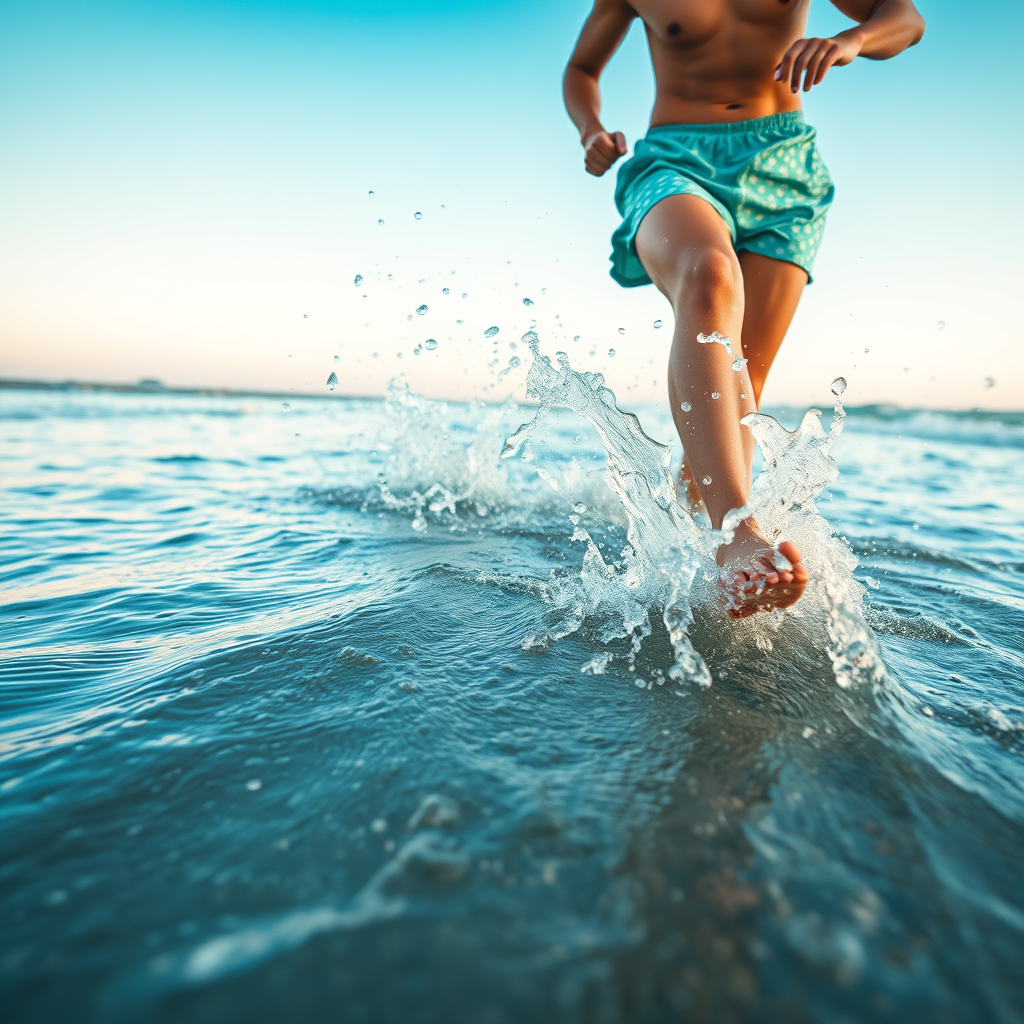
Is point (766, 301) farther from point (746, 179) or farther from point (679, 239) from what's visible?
point (679, 239)

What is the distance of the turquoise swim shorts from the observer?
5.46 feet

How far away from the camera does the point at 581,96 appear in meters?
2.04

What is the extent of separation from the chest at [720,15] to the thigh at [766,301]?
1.98ft

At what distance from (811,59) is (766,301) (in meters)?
0.63

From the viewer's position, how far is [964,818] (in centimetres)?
73

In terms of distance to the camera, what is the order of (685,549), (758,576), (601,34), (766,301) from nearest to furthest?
(758,576), (685,549), (766,301), (601,34)

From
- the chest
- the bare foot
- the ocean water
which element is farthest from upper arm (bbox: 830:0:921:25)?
the bare foot

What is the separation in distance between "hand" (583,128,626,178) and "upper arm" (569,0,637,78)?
454mm

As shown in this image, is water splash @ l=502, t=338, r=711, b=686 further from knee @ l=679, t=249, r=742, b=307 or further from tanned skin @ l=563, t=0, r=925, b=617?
knee @ l=679, t=249, r=742, b=307

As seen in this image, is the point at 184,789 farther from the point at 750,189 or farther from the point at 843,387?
the point at 750,189

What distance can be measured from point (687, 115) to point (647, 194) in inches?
15.6

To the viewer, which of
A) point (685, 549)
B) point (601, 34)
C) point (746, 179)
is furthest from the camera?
point (601, 34)

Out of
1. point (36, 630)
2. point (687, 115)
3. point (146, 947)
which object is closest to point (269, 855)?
point (146, 947)

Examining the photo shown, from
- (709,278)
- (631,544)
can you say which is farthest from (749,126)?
(631,544)
